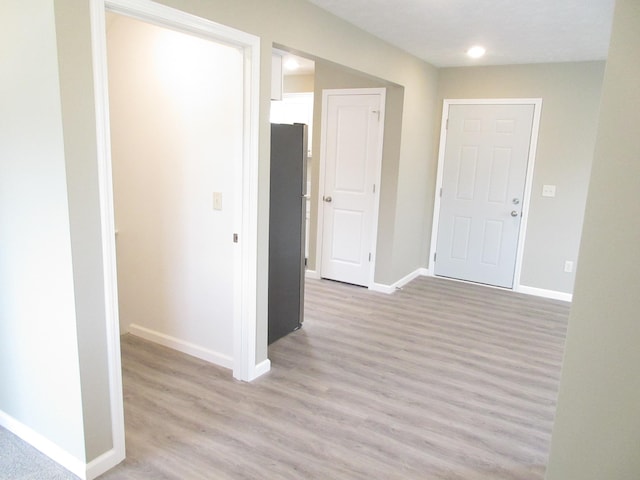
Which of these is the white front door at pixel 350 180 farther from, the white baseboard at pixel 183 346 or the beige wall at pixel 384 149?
the white baseboard at pixel 183 346

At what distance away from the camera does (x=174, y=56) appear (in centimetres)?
293

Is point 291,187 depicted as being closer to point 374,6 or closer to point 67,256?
point 374,6

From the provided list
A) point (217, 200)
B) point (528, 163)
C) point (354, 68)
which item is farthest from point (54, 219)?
point (528, 163)

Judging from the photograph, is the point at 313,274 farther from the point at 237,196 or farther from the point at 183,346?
the point at 237,196

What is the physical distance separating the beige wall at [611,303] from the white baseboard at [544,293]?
349cm

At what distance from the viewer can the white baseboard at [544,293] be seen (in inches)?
188

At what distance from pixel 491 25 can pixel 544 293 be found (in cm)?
297

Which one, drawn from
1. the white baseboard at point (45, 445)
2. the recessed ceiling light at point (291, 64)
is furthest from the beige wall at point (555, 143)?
the white baseboard at point (45, 445)

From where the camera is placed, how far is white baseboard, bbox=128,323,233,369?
3.08m

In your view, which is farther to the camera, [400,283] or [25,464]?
[400,283]

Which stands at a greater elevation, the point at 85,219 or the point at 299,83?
the point at 299,83

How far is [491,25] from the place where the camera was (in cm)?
326

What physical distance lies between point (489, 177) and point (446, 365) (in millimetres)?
2594

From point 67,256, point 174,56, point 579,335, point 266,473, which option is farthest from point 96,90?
point 579,335
